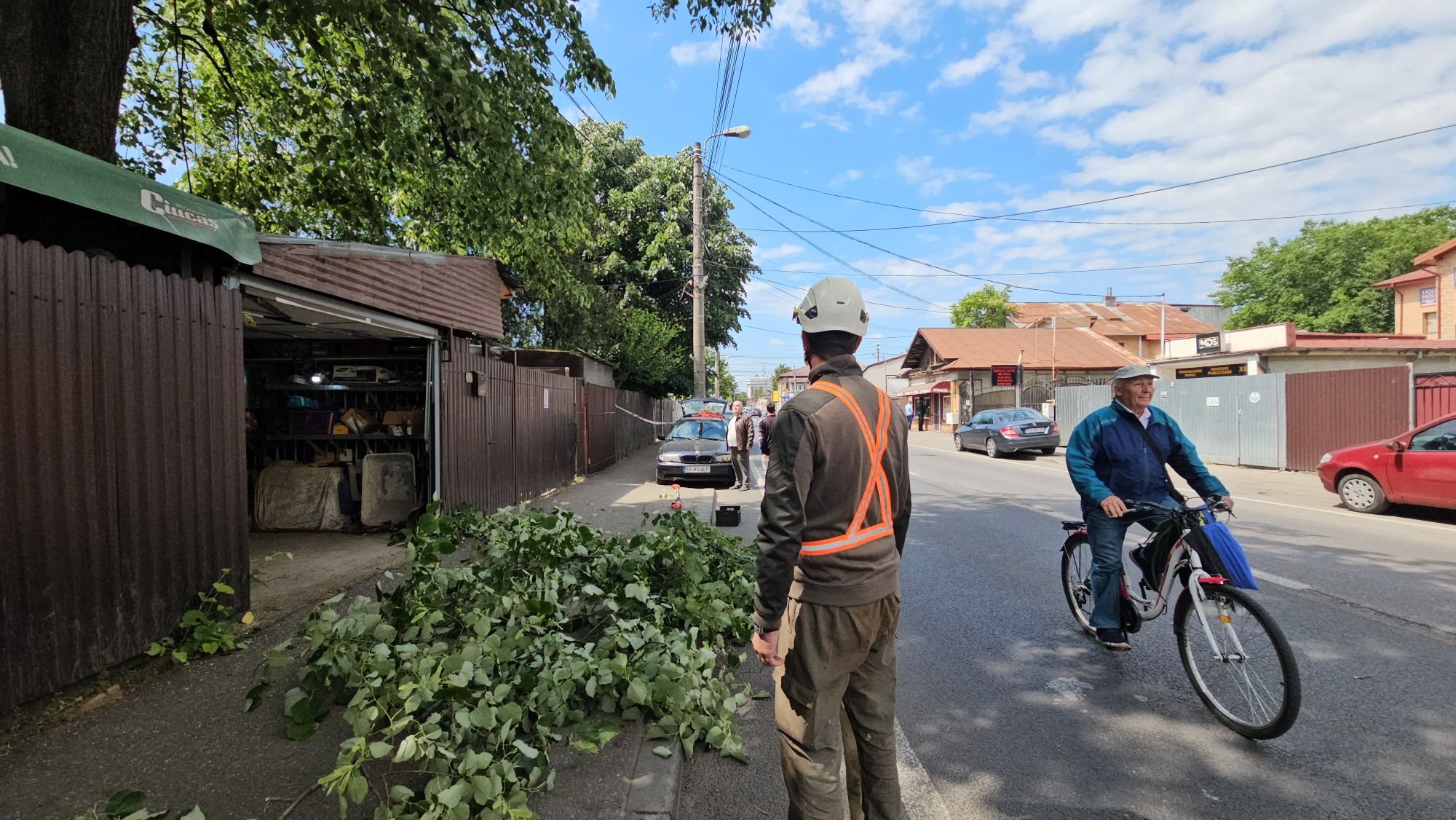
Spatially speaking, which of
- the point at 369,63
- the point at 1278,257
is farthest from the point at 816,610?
the point at 1278,257

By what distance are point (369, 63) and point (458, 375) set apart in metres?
→ 3.64

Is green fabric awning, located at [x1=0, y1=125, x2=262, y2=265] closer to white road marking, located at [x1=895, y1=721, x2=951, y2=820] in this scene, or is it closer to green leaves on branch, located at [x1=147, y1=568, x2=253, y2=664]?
green leaves on branch, located at [x1=147, y1=568, x2=253, y2=664]

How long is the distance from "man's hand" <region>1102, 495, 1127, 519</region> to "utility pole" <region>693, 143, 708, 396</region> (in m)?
16.7

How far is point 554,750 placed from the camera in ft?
Answer: 10.2

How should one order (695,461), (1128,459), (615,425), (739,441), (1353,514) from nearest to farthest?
(1128,459) < (1353,514) < (739,441) < (695,461) < (615,425)

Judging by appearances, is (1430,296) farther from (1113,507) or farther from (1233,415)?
(1113,507)

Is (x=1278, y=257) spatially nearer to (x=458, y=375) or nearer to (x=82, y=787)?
(x=458, y=375)

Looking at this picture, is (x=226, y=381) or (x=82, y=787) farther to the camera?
(x=226, y=381)

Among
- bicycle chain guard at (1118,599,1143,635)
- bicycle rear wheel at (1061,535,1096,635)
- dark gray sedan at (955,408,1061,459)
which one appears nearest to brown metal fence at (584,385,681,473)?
dark gray sedan at (955,408,1061,459)

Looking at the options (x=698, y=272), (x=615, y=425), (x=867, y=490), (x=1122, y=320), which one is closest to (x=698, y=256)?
(x=698, y=272)

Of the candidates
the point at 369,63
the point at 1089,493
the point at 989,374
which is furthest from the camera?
the point at 989,374

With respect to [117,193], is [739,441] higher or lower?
lower

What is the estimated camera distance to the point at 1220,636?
3.50m

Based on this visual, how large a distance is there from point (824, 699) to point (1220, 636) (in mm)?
2523
